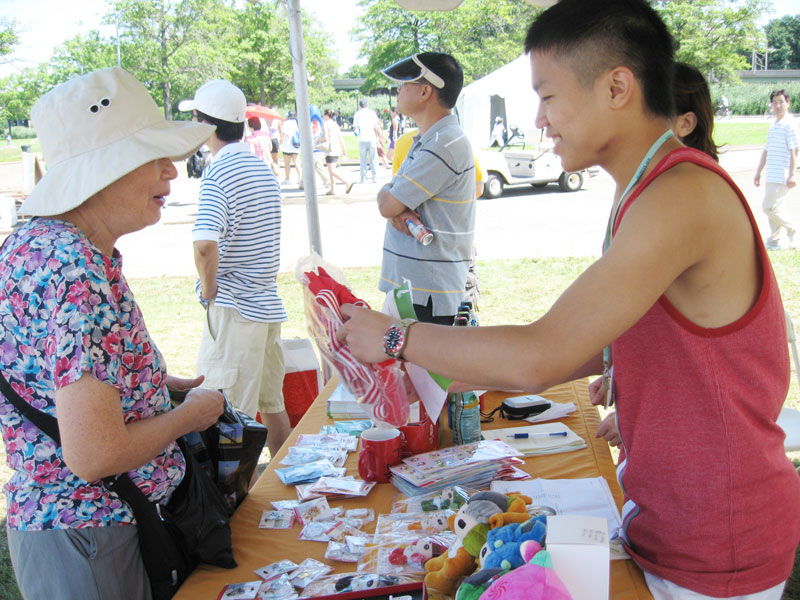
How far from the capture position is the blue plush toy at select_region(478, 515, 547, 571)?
1215 millimetres

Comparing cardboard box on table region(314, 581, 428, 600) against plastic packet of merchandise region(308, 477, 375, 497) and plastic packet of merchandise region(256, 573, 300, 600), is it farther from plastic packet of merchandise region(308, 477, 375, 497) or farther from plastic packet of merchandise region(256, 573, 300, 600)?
plastic packet of merchandise region(308, 477, 375, 497)

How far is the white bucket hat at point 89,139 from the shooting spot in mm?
1507

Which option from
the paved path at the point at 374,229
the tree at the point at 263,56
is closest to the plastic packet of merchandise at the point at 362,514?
the paved path at the point at 374,229

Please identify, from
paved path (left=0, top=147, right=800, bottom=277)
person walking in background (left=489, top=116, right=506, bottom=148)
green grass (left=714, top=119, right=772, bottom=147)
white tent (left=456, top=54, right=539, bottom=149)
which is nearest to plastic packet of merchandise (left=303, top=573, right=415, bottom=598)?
paved path (left=0, top=147, right=800, bottom=277)

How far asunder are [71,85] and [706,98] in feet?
5.32

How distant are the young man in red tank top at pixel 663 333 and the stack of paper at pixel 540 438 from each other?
33.8 inches

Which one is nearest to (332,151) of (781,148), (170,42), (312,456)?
(781,148)

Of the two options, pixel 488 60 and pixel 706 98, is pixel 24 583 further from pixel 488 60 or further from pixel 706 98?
pixel 488 60

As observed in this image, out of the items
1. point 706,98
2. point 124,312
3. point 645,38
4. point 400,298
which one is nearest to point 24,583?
point 124,312

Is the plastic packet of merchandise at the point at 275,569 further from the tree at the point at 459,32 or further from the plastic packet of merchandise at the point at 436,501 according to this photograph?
the tree at the point at 459,32

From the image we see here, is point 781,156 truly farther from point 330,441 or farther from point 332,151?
point 332,151

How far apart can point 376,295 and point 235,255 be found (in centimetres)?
376

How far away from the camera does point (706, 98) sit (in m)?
1.83

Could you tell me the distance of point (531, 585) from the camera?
100 cm
